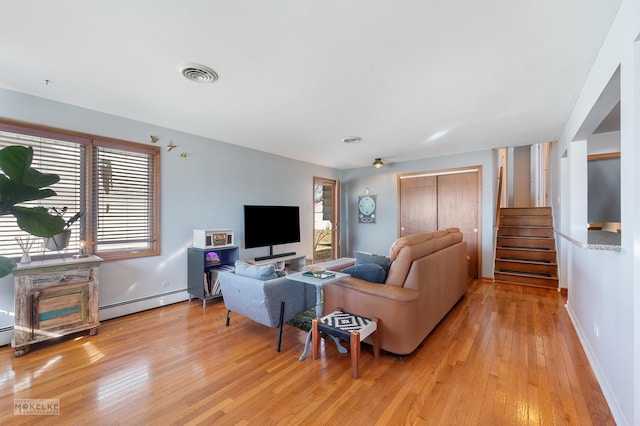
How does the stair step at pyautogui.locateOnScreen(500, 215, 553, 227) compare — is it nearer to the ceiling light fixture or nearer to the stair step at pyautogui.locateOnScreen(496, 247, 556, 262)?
the stair step at pyautogui.locateOnScreen(496, 247, 556, 262)

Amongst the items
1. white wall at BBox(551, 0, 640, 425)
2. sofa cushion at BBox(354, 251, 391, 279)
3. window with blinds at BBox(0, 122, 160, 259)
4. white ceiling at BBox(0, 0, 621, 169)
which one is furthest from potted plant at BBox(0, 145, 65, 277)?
white wall at BBox(551, 0, 640, 425)

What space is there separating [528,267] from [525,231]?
0.85m

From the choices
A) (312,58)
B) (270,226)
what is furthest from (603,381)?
(270,226)

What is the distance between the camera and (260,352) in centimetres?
245

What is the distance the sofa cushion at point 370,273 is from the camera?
8.33 ft

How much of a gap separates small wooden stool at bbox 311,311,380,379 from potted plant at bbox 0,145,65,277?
1906mm

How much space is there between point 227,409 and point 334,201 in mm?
5288

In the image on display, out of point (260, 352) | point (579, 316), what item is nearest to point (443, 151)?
point (579, 316)

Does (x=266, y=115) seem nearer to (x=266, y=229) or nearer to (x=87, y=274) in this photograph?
(x=266, y=229)

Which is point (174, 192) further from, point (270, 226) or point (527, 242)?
point (527, 242)

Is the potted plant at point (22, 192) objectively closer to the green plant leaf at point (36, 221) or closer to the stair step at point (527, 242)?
the green plant leaf at point (36, 221)

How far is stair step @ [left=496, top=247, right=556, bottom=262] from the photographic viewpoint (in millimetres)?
4766

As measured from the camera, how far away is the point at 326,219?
6527 millimetres

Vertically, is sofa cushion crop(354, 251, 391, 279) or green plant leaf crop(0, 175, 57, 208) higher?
green plant leaf crop(0, 175, 57, 208)
